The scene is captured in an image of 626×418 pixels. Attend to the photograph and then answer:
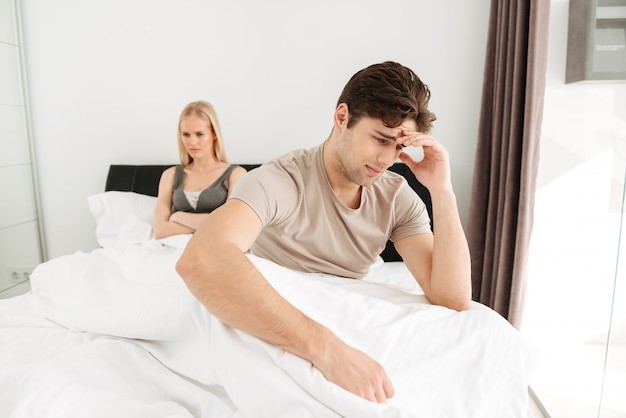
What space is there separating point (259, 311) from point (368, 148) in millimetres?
583

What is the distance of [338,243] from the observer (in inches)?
54.9

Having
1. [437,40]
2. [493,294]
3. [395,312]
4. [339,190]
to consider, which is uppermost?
[437,40]

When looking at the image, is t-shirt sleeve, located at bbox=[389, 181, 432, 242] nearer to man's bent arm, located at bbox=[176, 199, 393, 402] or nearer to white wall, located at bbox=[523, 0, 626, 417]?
man's bent arm, located at bbox=[176, 199, 393, 402]

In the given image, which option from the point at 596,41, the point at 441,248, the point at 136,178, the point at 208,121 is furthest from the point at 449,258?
the point at 136,178

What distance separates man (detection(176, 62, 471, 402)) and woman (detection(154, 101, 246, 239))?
1.12 metres

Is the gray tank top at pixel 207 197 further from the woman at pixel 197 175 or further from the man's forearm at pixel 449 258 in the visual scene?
the man's forearm at pixel 449 258

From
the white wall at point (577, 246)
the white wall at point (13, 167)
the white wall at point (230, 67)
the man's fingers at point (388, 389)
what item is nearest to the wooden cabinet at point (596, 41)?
the white wall at point (577, 246)

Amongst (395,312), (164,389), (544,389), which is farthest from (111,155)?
(544,389)

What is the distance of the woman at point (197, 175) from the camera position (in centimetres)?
251

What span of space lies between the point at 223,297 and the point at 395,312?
1.25ft

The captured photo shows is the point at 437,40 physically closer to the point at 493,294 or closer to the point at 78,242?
the point at 493,294

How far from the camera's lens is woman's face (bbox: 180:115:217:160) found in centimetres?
253

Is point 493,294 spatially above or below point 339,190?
below

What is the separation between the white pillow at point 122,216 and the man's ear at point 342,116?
1.47m
